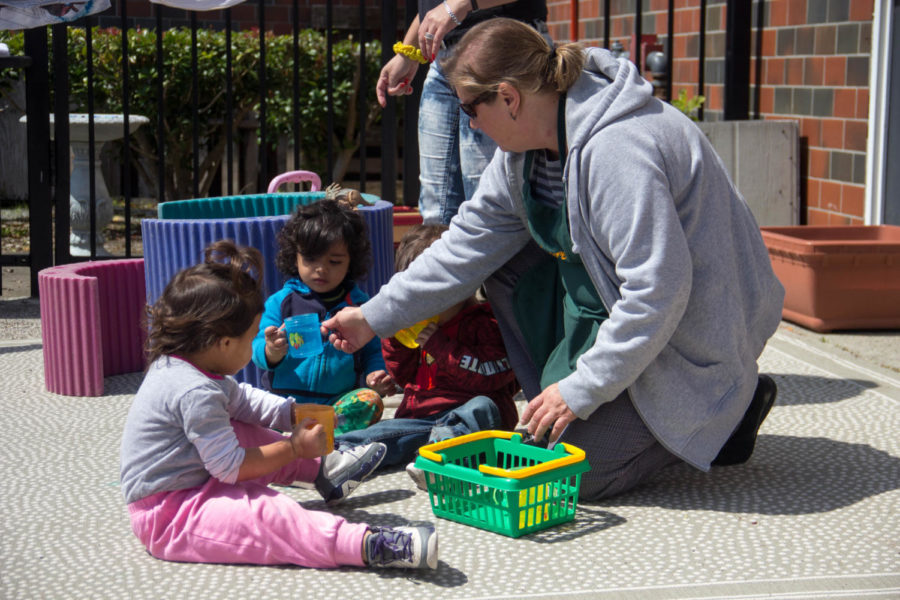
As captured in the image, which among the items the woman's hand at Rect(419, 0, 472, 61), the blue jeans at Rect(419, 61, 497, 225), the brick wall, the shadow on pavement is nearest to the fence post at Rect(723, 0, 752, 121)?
the brick wall

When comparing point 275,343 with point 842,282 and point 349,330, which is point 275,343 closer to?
point 349,330

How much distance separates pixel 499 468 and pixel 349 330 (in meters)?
0.60

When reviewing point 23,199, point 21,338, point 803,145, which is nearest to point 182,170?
point 23,199

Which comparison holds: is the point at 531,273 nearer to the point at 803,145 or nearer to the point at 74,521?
the point at 74,521

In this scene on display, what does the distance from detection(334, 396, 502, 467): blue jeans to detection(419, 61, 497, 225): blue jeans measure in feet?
2.80

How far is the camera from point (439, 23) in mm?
3242

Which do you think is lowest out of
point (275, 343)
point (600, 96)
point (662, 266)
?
point (275, 343)

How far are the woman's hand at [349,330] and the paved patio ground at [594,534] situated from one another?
14.2 inches

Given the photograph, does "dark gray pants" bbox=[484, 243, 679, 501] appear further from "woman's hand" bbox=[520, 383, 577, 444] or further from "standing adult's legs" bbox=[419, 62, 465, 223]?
"standing adult's legs" bbox=[419, 62, 465, 223]

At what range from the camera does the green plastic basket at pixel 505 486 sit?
2.44m

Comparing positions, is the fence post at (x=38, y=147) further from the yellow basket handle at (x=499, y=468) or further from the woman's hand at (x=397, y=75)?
the yellow basket handle at (x=499, y=468)

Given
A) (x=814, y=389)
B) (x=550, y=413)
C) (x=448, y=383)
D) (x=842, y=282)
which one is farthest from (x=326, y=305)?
(x=842, y=282)

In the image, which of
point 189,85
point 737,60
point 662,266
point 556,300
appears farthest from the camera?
point 189,85

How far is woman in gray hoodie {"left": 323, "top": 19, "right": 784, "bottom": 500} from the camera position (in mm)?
2527
